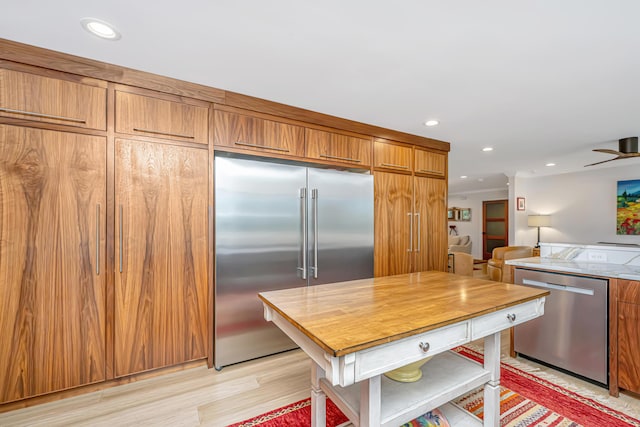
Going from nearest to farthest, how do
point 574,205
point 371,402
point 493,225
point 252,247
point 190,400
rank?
point 371,402, point 190,400, point 252,247, point 574,205, point 493,225

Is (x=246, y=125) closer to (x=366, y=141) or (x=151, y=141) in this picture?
(x=151, y=141)

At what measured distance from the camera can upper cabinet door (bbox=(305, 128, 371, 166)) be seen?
2783mm

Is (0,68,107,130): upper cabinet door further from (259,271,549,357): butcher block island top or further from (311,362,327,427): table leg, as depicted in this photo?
(311,362,327,427): table leg

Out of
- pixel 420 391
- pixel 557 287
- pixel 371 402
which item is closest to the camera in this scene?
pixel 371 402

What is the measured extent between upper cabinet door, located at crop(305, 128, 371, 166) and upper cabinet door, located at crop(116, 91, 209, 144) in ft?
3.22

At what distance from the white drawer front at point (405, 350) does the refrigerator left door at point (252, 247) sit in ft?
5.13

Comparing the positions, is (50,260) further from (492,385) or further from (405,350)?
(492,385)

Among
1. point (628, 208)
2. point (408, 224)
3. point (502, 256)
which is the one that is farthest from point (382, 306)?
point (628, 208)

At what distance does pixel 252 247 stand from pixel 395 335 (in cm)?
161

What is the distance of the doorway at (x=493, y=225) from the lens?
8453 millimetres

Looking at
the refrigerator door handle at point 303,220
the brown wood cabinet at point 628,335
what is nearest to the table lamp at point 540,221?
the brown wood cabinet at point 628,335

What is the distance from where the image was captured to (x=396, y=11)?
54.6 inches

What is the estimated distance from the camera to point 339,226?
2822mm

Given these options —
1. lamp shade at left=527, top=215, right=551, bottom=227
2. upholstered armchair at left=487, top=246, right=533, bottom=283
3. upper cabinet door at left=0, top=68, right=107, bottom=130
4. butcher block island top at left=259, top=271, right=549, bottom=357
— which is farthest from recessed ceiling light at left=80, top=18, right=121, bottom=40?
lamp shade at left=527, top=215, right=551, bottom=227
